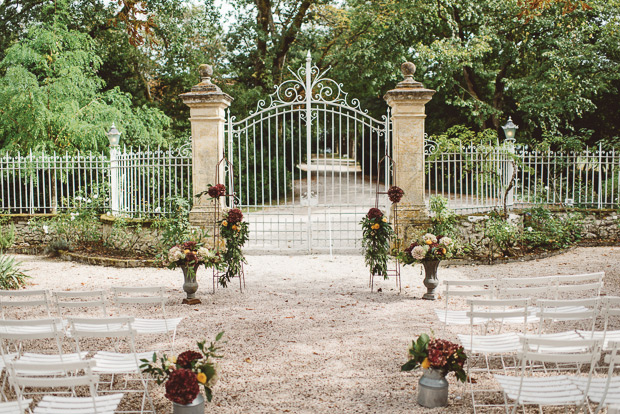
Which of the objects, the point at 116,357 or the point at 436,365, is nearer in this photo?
the point at 436,365

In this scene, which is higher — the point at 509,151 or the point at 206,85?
the point at 206,85

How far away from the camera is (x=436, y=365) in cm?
375

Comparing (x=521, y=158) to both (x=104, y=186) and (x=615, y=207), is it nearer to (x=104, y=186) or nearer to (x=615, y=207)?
(x=615, y=207)

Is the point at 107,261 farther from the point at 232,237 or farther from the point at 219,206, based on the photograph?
the point at 232,237

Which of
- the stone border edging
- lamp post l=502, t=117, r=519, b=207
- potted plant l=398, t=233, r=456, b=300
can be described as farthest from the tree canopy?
potted plant l=398, t=233, r=456, b=300

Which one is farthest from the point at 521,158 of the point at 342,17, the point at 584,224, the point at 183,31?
the point at 183,31

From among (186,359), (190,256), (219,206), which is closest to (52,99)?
(219,206)

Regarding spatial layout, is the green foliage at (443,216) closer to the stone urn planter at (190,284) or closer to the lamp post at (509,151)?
the lamp post at (509,151)

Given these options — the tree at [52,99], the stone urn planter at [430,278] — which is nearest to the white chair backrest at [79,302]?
the stone urn planter at [430,278]

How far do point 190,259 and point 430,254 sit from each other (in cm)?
300

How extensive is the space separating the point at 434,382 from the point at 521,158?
8.34 metres

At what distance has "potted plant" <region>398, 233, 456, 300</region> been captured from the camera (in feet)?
22.4

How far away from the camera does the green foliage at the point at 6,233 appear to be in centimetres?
1059

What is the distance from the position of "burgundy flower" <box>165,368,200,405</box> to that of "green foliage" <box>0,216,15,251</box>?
27.8 ft
